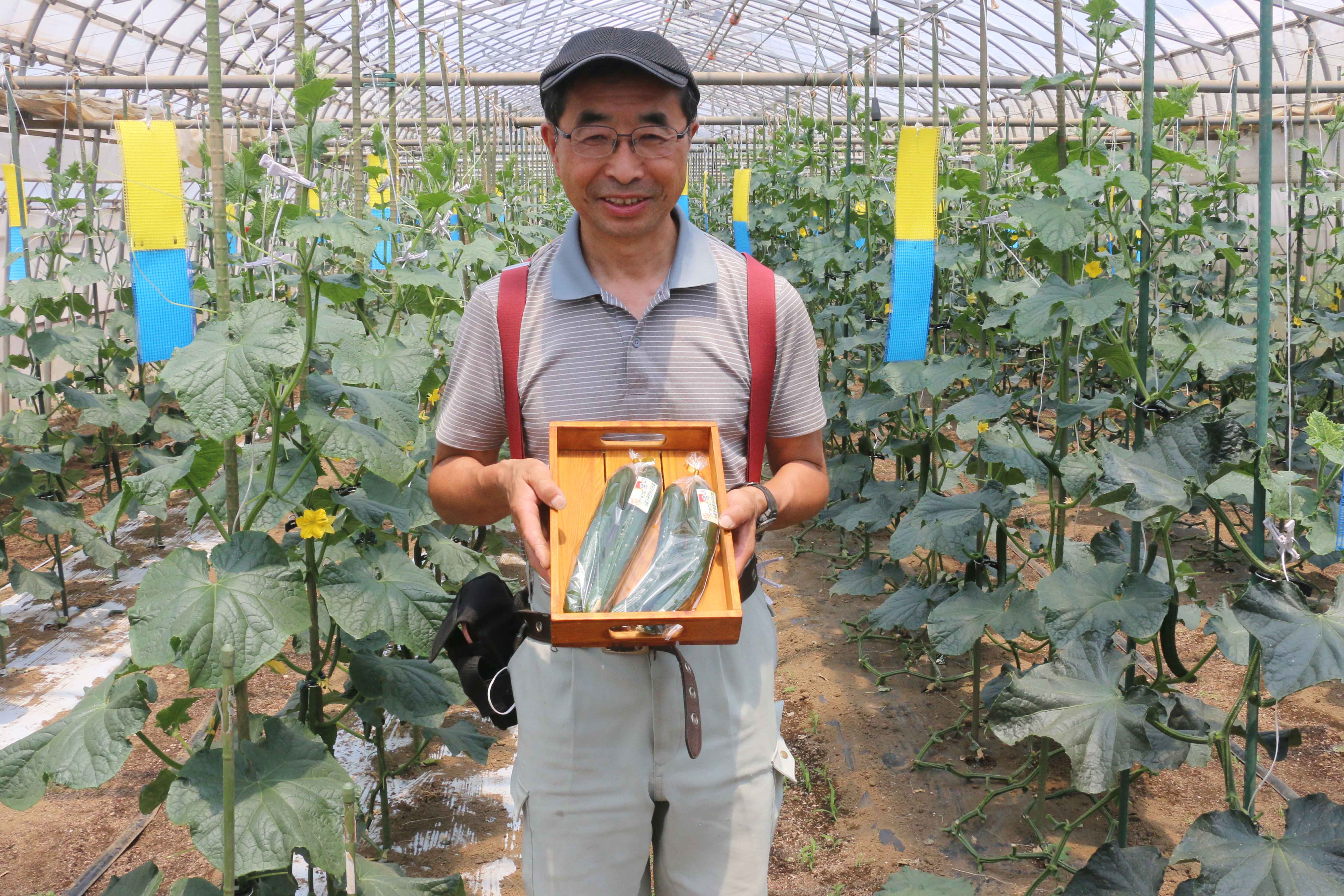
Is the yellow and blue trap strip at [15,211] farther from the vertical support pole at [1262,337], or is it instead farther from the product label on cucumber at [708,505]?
the vertical support pole at [1262,337]

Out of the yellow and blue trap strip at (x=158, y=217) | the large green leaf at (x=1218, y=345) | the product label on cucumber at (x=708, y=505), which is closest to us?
the product label on cucumber at (x=708, y=505)

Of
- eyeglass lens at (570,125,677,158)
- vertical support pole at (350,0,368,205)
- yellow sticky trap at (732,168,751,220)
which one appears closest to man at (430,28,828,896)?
eyeglass lens at (570,125,677,158)

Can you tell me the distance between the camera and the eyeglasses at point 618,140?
1.64 m

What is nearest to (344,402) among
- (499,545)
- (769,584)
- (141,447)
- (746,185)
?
(499,545)

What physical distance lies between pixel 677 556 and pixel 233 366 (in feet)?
2.74

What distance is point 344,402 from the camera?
2.28m

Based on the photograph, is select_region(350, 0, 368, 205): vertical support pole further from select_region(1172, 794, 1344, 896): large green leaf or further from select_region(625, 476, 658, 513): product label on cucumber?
select_region(1172, 794, 1344, 896): large green leaf

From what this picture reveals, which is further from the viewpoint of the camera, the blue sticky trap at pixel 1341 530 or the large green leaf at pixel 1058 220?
the large green leaf at pixel 1058 220

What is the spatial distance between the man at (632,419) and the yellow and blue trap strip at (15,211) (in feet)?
13.1

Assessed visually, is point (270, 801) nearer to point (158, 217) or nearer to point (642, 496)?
point (642, 496)

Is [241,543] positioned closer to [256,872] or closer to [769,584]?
[256,872]

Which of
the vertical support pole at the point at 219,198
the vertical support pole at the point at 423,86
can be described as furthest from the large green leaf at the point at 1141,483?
the vertical support pole at the point at 423,86

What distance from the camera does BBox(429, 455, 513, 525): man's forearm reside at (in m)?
1.69

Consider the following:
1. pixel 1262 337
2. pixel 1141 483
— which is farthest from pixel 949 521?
pixel 1262 337
